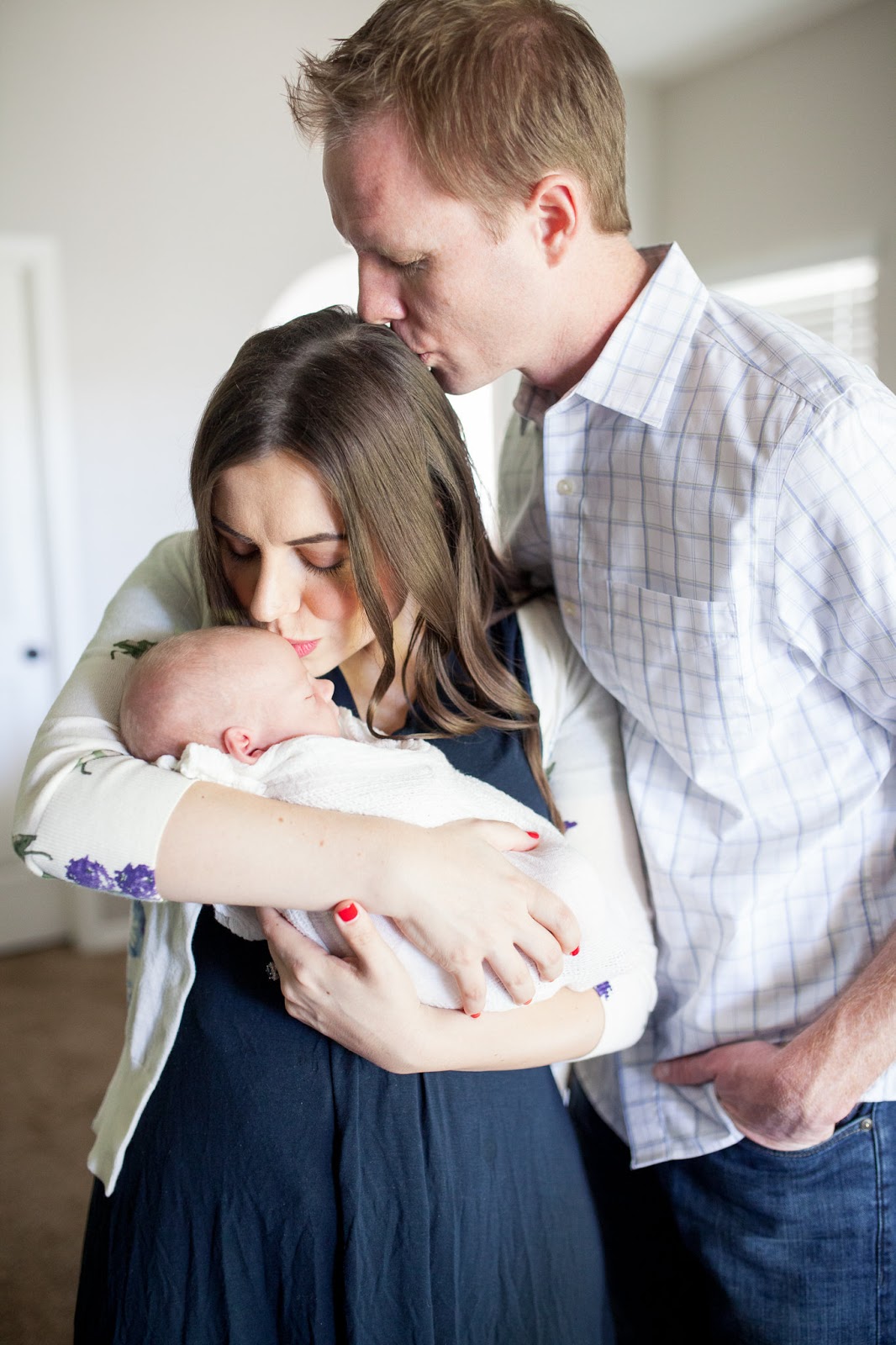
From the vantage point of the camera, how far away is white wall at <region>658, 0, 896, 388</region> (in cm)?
438

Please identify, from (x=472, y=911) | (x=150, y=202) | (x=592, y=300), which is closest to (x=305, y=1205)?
(x=472, y=911)

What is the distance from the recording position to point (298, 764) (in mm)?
1096

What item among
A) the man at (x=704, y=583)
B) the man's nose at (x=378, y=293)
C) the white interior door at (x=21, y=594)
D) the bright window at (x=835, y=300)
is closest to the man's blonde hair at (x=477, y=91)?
the man at (x=704, y=583)

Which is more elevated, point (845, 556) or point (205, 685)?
point (845, 556)

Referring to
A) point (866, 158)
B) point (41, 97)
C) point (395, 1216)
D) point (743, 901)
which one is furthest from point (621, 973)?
point (866, 158)

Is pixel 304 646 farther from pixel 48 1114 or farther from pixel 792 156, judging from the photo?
pixel 792 156

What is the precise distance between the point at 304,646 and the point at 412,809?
25 cm

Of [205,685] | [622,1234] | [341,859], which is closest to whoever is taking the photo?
[341,859]

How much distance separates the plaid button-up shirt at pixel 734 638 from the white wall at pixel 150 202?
2.89 metres

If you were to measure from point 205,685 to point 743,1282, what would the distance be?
97 cm

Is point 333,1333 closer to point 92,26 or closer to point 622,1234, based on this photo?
point 622,1234

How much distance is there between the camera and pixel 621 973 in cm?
116

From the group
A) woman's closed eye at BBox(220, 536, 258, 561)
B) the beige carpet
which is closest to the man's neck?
woman's closed eye at BBox(220, 536, 258, 561)

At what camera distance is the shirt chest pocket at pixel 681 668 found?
1.17 meters
